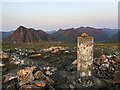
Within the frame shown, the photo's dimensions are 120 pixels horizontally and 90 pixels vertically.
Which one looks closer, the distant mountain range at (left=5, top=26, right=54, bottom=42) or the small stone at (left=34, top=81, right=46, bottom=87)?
the small stone at (left=34, top=81, right=46, bottom=87)

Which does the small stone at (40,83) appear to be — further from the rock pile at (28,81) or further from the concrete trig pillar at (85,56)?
the concrete trig pillar at (85,56)

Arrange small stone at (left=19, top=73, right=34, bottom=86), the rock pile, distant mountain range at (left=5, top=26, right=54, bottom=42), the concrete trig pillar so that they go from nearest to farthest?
1. the rock pile
2. small stone at (left=19, top=73, right=34, bottom=86)
3. the concrete trig pillar
4. distant mountain range at (left=5, top=26, right=54, bottom=42)

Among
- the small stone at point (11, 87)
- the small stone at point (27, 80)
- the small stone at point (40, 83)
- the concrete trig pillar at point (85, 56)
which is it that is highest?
the concrete trig pillar at point (85, 56)

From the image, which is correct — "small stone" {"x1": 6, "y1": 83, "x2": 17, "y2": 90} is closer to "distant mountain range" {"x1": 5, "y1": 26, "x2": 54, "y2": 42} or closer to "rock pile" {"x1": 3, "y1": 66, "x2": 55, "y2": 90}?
"rock pile" {"x1": 3, "y1": 66, "x2": 55, "y2": 90}

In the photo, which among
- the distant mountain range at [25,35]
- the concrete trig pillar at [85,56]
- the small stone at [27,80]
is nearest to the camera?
the small stone at [27,80]

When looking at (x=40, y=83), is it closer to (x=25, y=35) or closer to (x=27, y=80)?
(x=27, y=80)

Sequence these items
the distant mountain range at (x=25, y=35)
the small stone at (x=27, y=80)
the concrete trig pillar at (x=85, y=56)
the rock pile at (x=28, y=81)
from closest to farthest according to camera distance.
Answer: the rock pile at (x=28, y=81) < the small stone at (x=27, y=80) < the concrete trig pillar at (x=85, y=56) < the distant mountain range at (x=25, y=35)

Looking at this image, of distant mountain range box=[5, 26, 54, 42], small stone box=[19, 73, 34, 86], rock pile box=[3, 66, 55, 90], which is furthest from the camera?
distant mountain range box=[5, 26, 54, 42]

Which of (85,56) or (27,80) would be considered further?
(85,56)

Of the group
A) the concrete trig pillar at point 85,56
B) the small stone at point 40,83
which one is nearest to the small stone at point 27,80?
the small stone at point 40,83

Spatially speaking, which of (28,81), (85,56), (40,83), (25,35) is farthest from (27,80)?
(25,35)

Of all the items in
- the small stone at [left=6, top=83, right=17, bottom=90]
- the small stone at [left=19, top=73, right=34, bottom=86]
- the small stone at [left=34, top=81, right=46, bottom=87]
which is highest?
the small stone at [left=19, top=73, right=34, bottom=86]

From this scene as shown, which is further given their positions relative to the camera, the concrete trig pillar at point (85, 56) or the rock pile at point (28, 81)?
the concrete trig pillar at point (85, 56)

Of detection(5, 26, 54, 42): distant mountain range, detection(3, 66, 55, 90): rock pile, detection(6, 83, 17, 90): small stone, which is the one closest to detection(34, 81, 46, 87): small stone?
detection(3, 66, 55, 90): rock pile
